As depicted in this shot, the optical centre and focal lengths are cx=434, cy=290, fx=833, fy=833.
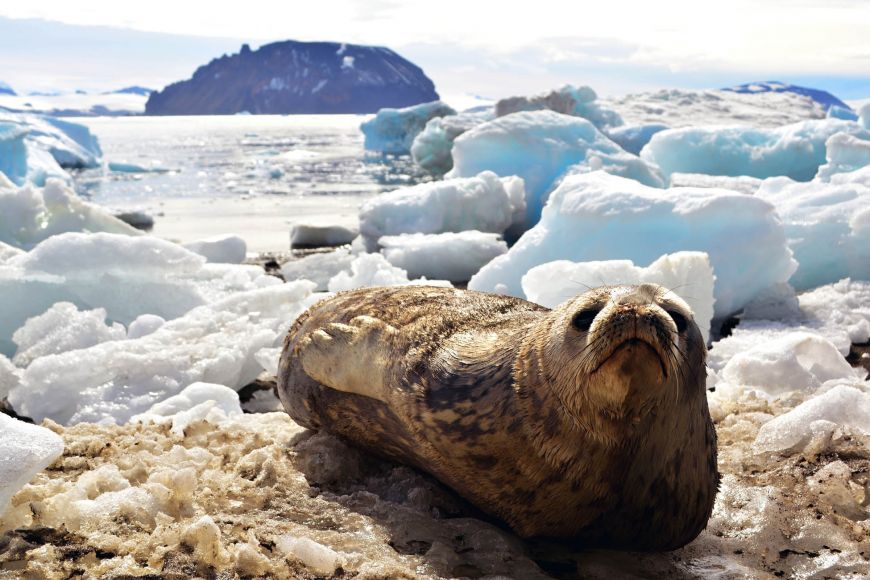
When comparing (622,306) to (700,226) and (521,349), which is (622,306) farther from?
(700,226)

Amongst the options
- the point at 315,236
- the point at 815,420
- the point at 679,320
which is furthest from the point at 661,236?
the point at 315,236

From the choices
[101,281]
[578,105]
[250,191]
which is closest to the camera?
[101,281]

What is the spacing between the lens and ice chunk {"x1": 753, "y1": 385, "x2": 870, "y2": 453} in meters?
2.80

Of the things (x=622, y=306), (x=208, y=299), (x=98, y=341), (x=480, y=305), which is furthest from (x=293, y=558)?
(x=208, y=299)

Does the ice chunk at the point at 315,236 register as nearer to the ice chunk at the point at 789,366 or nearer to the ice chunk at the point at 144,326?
the ice chunk at the point at 144,326

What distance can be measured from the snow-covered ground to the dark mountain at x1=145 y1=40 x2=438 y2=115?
458 feet

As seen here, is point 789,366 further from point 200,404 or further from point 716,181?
point 716,181

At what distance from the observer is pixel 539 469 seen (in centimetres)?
207

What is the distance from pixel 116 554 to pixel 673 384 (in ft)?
4.17

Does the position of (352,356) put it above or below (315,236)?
above

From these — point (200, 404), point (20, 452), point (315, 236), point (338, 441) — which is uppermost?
point (20, 452)

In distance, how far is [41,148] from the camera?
20375 mm

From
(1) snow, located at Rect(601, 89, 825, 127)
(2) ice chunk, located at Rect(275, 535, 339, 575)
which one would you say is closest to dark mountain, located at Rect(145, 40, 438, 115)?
(1) snow, located at Rect(601, 89, 825, 127)

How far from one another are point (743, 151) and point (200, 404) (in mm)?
13698
